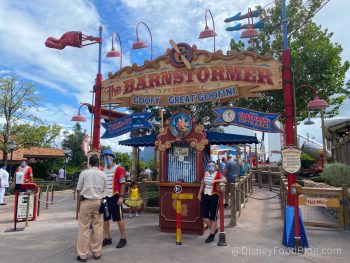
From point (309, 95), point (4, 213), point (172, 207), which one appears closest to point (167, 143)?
point (172, 207)

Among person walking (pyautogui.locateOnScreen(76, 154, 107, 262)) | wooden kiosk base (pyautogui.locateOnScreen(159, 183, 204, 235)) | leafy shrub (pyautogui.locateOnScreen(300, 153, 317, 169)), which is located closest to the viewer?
person walking (pyautogui.locateOnScreen(76, 154, 107, 262))

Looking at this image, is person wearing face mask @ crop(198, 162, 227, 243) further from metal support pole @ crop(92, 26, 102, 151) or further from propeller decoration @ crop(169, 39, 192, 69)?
metal support pole @ crop(92, 26, 102, 151)

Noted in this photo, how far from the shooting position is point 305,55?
18.9 metres

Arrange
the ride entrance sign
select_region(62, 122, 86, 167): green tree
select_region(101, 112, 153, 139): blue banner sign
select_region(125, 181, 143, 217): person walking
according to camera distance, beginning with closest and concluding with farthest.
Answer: the ride entrance sign → select_region(101, 112, 153, 139): blue banner sign → select_region(125, 181, 143, 217): person walking → select_region(62, 122, 86, 167): green tree

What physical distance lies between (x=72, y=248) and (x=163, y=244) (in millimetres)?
1848

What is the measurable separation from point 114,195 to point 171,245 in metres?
1.57

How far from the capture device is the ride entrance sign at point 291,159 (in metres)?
6.71

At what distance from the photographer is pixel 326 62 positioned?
18.9 metres

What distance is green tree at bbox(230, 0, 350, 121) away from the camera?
61.9 ft

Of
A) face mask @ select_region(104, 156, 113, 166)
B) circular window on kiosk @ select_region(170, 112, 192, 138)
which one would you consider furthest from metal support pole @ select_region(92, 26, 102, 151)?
circular window on kiosk @ select_region(170, 112, 192, 138)

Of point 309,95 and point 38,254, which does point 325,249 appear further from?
point 309,95

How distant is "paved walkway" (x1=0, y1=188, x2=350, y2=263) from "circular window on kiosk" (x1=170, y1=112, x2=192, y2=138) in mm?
2423

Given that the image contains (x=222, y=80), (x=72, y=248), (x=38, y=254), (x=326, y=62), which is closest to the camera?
(x=38, y=254)

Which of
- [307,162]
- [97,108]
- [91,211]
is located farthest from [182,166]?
[307,162]
